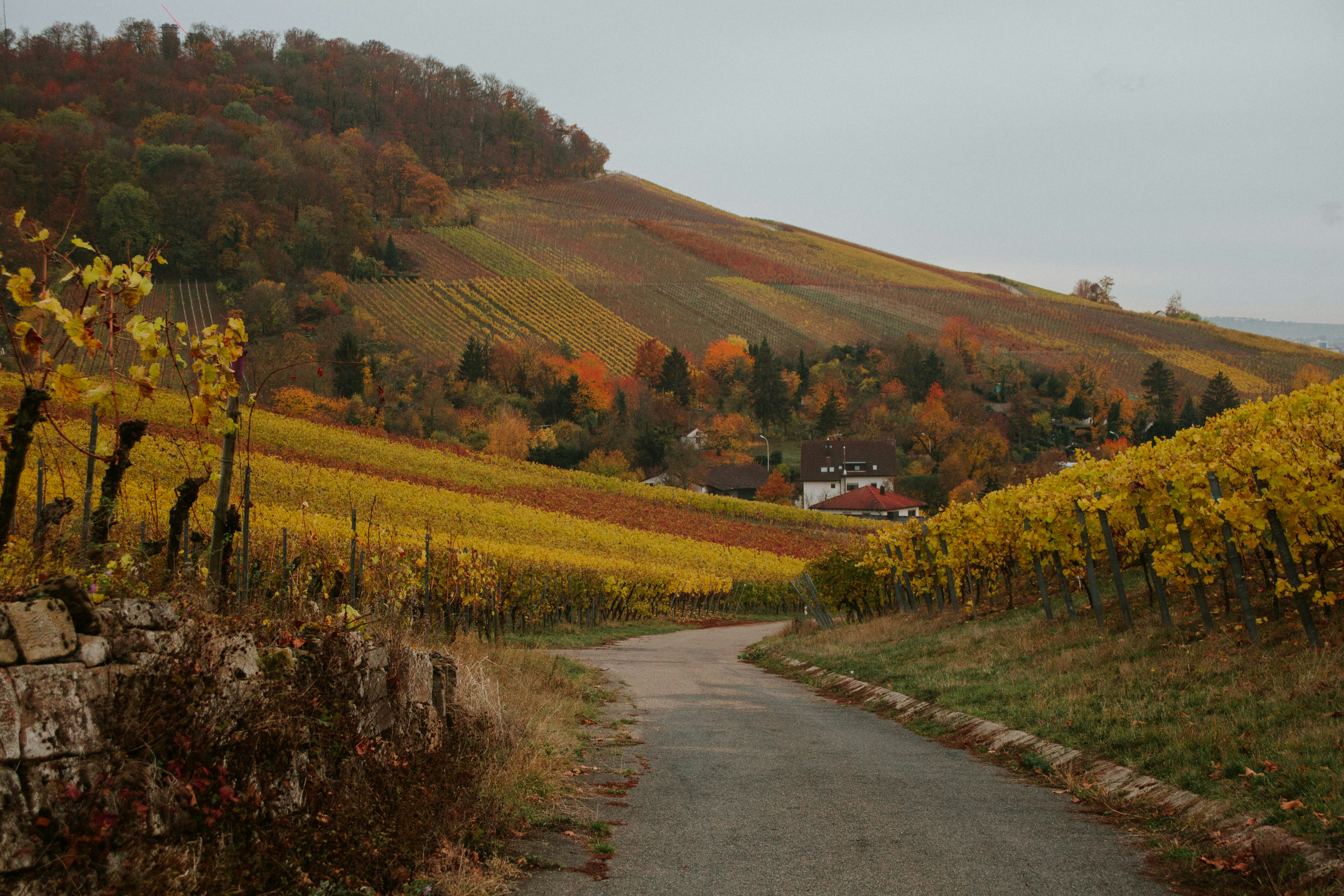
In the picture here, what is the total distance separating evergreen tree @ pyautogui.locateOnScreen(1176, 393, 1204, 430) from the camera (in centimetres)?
8844

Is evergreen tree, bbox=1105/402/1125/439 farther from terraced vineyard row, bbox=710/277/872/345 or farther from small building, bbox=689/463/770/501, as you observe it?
small building, bbox=689/463/770/501

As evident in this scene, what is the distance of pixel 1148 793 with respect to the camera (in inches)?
261

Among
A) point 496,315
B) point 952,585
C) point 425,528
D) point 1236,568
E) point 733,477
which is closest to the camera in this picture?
point 1236,568

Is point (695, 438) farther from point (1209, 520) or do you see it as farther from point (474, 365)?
point (1209, 520)

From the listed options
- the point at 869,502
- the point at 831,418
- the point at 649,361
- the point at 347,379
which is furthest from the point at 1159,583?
the point at 831,418

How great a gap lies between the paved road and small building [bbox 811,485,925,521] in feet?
221

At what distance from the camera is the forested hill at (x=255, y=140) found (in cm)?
8525

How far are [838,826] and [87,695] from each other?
181 inches

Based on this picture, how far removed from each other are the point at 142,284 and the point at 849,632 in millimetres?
19237

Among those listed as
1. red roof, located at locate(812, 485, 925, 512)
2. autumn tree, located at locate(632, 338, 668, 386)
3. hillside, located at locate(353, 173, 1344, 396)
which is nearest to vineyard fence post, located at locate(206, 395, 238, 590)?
red roof, located at locate(812, 485, 925, 512)

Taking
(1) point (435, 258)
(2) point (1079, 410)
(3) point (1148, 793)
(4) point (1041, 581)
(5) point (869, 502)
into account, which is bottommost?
(5) point (869, 502)

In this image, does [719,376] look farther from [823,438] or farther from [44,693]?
[44,693]

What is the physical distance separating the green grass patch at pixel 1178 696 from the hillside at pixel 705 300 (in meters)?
82.1

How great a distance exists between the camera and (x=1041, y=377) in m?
108
